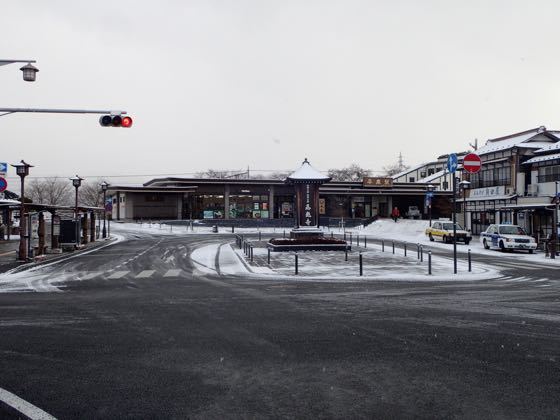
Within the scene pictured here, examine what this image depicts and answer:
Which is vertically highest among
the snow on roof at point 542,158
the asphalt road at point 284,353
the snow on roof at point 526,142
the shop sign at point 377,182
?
the snow on roof at point 526,142

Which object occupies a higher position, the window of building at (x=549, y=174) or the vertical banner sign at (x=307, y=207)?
the window of building at (x=549, y=174)

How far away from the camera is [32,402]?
17.1 feet

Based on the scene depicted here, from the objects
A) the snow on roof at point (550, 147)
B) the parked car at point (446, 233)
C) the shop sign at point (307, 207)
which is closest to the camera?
the shop sign at point (307, 207)

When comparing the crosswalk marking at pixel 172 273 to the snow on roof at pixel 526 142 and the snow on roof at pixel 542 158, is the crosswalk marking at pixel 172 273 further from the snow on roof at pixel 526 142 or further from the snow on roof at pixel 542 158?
the snow on roof at pixel 526 142

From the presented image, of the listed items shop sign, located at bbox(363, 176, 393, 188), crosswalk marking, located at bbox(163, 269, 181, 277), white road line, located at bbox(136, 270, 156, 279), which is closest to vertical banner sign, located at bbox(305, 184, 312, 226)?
crosswalk marking, located at bbox(163, 269, 181, 277)

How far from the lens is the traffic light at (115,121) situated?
15.4 m

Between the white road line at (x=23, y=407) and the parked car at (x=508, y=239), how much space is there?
29860mm

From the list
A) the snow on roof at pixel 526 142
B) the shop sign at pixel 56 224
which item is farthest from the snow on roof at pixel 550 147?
the shop sign at pixel 56 224

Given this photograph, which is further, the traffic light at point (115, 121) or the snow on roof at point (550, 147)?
the snow on roof at point (550, 147)

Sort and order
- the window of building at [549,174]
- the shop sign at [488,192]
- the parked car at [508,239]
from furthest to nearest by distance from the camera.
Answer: the shop sign at [488,192]
the window of building at [549,174]
the parked car at [508,239]

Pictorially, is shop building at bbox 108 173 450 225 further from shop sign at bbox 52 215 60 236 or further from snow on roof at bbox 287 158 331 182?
shop sign at bbox 52 215 60 236

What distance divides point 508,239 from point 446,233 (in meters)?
9.64

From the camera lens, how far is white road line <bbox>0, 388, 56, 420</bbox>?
4.83 metres

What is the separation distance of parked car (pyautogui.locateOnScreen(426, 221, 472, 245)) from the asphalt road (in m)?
25.2
